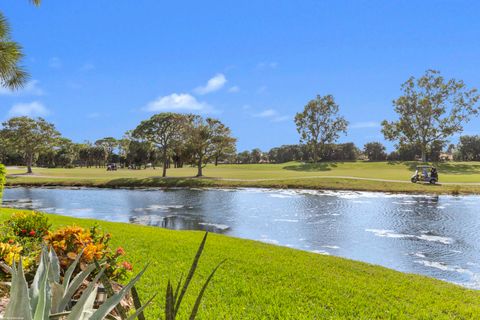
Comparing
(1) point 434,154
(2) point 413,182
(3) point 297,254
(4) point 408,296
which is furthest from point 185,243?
(1) point 434,154

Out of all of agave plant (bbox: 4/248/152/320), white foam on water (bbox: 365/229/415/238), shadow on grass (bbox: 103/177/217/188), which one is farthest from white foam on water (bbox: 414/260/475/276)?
shadow on grass (bbox: 103/177/217/188)

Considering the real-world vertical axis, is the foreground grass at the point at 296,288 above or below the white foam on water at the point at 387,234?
above

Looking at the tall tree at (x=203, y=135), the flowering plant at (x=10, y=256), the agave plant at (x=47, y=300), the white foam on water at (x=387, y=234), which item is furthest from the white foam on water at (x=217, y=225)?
the tall tree at (x=203, y=135)

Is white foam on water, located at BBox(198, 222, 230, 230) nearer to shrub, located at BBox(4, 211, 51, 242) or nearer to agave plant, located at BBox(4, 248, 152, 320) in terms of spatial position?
shrub, located at BBox(4, 211, 51, 242)

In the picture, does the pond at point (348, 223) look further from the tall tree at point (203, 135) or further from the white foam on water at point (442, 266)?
the tall tree at point (203, 135)

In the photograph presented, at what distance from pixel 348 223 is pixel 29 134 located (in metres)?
61.7

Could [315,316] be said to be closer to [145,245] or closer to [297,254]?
[297,254]

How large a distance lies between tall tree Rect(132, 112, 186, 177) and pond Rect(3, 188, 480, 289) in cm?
2332

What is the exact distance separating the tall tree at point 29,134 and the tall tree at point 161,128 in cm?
2317

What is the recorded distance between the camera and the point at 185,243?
1006 centimetres

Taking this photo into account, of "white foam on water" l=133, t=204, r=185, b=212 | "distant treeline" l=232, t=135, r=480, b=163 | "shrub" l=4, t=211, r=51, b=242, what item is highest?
"distant treeline" l=232, t=135, r=480, b=163

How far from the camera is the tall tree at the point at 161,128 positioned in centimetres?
4994

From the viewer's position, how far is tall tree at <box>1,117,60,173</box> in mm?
59344

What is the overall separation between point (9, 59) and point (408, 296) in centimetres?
1774
